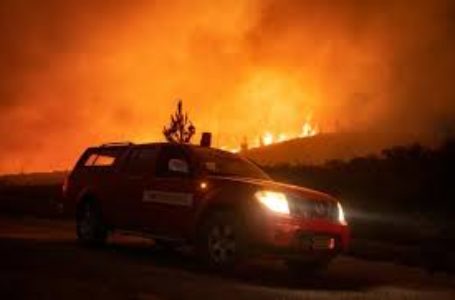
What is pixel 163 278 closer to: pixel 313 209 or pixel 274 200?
pixel 274 200

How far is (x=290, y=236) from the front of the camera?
474 inches

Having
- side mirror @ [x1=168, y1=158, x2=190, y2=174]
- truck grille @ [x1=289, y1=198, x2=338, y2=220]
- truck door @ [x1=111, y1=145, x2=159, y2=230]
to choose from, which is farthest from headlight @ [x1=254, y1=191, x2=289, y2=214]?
truck door @ [x1=111, y1=145, x2=159, y2=230]

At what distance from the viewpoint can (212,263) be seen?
12.6 metres

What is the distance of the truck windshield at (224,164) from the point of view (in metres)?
13.6

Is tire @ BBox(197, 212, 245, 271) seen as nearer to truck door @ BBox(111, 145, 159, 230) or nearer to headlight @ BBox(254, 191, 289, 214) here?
headlight @ BBox(254, 191, 289, 214)

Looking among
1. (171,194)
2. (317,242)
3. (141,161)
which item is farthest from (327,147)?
(317,242)

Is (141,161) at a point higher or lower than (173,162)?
higher

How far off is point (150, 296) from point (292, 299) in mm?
1699

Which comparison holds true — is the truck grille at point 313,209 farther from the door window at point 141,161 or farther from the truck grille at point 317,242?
the door window at point 141,161

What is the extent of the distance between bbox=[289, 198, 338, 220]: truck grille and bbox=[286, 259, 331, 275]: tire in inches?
29.3

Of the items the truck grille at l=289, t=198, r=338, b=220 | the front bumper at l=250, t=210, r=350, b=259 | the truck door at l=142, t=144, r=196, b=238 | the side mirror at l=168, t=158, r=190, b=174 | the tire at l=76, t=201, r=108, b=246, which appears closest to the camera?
the front bumper at l=250, t=210, r=350, b=259

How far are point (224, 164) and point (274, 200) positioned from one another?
2011 mm

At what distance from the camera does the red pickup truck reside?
478 inches

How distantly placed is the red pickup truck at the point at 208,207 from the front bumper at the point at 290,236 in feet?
0.05
